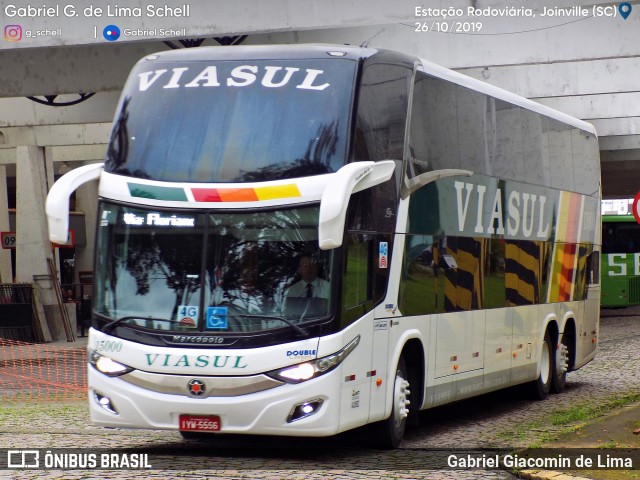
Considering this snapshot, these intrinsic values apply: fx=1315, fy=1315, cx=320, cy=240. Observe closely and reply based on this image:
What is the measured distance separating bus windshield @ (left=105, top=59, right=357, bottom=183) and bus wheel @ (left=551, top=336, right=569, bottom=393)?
7.90m

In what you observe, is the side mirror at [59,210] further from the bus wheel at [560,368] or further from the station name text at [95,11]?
the bus wheel at [560,368]

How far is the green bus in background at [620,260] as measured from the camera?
150ft

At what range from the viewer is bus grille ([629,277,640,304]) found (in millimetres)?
46062

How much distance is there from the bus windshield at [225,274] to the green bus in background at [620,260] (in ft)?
119

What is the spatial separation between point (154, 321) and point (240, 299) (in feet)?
2.43

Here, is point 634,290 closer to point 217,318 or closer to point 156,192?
point 156,192

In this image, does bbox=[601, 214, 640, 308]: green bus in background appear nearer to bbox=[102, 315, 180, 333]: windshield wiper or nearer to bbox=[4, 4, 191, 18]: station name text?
bbox=[4, 4, 191, 18]: station name text

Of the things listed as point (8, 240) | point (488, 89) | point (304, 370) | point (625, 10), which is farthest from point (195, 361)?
point (8, 240)

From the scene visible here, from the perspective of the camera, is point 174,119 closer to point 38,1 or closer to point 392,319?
point 392,319

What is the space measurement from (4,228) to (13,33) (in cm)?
2148

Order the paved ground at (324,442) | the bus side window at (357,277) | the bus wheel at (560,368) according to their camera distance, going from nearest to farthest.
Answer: the paved ground at (324,442) < the bus side window at (357,277) < the bus wheel at (560,368)

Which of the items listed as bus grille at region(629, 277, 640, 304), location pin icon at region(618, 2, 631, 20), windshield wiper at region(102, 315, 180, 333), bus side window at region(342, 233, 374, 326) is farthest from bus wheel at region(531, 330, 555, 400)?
bus grille at region(629, 277, 640, 304)

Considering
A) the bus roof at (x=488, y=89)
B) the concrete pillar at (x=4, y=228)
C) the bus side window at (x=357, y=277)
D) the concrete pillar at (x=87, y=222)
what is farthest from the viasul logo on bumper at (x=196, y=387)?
the concrete pillar at (x=87, y=222)

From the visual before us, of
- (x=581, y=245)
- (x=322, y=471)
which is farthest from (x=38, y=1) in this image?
(x=322, y=471)
